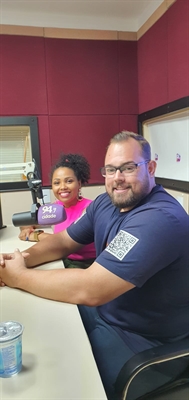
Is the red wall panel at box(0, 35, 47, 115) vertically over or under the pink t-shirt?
over

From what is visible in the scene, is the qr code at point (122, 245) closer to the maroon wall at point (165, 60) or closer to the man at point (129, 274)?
the man at point (129, 274)

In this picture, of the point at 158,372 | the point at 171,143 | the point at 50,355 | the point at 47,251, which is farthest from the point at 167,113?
the point at 50,355

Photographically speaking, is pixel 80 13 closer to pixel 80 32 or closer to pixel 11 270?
pixel 80 32

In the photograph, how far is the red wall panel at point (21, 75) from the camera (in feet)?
9.76

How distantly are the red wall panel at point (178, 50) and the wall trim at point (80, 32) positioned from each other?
0.32m

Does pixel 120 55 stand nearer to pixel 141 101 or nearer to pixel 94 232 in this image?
pixel 141 101

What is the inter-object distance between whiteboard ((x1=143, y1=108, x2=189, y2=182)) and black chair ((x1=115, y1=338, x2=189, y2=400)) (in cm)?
171

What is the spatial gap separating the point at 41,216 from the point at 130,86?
2.45m

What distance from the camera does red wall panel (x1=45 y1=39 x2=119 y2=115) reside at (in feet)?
10.1

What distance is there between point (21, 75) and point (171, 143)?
1609 millimetres

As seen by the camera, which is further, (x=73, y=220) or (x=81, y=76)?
(x=81, y=76)

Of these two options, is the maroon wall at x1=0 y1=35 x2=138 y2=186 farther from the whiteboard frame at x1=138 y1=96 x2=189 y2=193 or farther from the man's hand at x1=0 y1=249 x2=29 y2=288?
the man's hand at x1=0 y1=249 x2=29 y2=288

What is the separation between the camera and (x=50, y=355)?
2.70 ft

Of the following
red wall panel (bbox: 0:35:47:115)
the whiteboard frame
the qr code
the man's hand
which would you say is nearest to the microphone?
the man's hand
